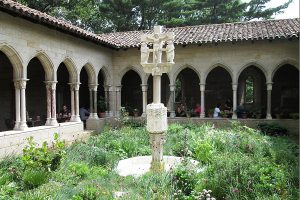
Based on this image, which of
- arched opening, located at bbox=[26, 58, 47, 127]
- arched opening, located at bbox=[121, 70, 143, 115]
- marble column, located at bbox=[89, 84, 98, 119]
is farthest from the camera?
arched opening, located at bbox=[121, 70, 143, 115]

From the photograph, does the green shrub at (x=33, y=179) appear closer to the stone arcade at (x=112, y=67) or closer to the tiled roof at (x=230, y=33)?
the stone arcade at (x=112, y=67)

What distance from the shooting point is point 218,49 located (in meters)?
14.3

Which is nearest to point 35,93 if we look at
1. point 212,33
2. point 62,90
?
point 62,90

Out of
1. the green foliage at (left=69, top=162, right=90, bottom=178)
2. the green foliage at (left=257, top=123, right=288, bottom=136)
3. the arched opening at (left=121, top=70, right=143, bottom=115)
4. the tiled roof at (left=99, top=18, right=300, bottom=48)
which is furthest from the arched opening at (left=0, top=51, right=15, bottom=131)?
the green foliage at (left=257, top=123, right=288, bottom=136)

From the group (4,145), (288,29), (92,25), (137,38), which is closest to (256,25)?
(288,29)

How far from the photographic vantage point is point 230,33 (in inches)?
554

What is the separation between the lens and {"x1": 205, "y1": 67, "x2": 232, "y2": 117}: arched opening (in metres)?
17.4

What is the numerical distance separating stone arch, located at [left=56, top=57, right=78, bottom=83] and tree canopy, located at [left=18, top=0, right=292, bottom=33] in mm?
12349

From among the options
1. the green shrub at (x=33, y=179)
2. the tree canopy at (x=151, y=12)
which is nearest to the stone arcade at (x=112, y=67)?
the green shrub at (x=33, y=179)

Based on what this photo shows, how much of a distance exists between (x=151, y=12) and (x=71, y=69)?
48.3ft

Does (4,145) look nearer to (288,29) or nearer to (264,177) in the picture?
(264,177)

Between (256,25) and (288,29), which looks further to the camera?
(256,25)

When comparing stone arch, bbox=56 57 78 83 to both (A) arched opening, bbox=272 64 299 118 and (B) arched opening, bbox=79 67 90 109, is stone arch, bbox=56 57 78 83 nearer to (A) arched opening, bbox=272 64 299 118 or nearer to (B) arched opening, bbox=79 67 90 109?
(B) arched opening, bbox=79 67 90 109

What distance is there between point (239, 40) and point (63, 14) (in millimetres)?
16618
